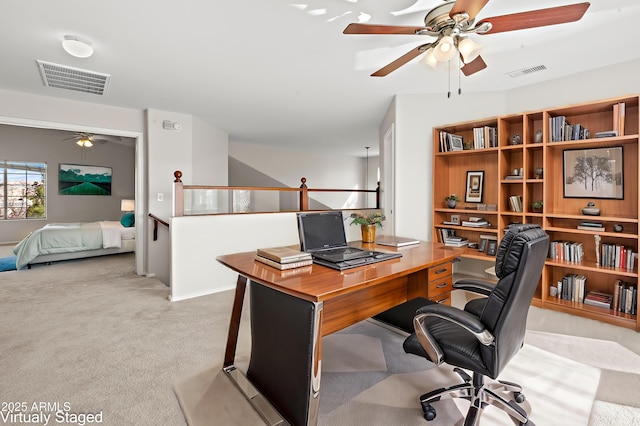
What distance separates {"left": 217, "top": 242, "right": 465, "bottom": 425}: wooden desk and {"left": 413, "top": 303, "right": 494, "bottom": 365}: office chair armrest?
0.23 metres

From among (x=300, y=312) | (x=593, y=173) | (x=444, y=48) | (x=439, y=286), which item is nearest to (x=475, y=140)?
(x=593, y=173)

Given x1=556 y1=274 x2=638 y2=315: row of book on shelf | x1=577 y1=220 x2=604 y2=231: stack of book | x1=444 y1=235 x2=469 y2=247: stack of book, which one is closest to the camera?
x1=556 y1=274 x2=638 y2=315: row of book on shelf

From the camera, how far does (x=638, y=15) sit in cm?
224

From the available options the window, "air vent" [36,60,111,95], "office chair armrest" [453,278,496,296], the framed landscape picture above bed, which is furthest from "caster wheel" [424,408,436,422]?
the window

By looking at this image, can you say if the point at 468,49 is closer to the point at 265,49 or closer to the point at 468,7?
the point at 468,7

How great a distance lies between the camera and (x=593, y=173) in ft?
10.2

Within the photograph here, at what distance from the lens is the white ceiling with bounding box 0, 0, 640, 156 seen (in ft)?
Result: 7.01

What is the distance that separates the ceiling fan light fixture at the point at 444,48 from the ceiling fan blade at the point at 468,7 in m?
0.22

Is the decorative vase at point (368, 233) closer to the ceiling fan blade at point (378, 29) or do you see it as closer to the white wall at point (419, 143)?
the ceiling fan blade at point (378, 29)

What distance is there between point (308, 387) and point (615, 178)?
11.5ft

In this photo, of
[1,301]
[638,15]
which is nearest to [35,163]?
[1,301]

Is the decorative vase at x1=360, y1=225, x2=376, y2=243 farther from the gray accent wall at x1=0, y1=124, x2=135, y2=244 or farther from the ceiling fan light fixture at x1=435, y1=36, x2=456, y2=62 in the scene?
the gray accent wall at x1=0, y1=124, x2=135, y2=244

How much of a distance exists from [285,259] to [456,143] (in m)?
3.09

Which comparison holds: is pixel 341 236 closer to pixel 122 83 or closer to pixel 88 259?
pixel 122 83
